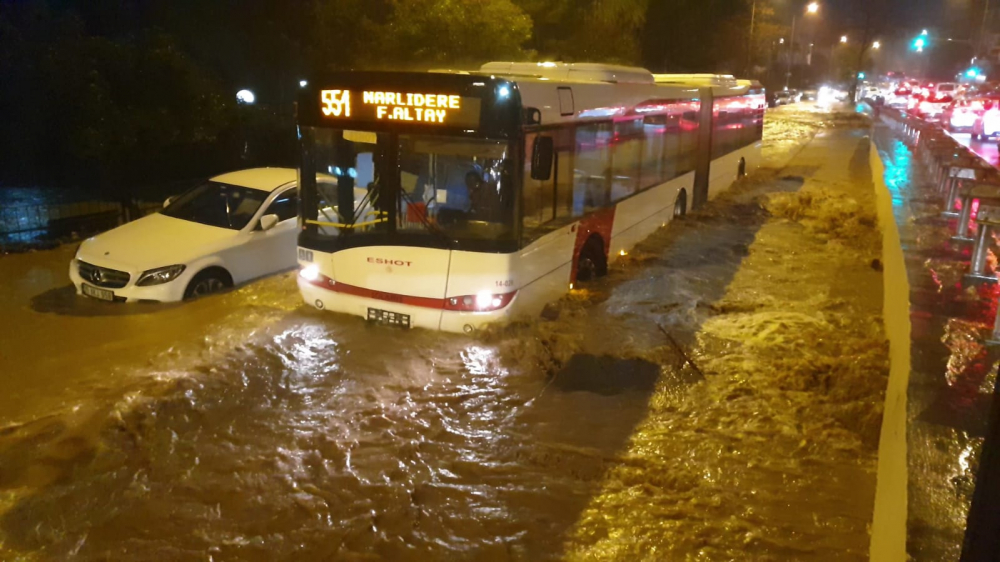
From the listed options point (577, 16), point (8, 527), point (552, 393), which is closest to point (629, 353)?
point (552, 393)

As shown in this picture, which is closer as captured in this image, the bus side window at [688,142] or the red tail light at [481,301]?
the red tail light at [481,301]

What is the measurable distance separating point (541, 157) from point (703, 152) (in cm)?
954

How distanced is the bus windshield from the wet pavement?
373 cm

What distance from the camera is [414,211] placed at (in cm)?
772

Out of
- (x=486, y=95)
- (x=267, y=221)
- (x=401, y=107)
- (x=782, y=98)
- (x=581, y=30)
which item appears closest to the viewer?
(x=486, y=95)

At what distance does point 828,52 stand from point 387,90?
114 metres

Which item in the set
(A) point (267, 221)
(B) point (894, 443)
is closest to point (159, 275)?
(A) point (267, 221)

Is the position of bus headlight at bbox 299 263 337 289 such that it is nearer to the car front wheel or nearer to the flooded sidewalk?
the car front wheel

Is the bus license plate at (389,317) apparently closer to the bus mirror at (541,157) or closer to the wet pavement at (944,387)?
the bus mirror at (541,157)

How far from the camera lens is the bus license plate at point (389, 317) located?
806 centimetres

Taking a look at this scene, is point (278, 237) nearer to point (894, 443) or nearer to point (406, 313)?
point (406, 313)

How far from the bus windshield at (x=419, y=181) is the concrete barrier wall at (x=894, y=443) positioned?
11.6 feet

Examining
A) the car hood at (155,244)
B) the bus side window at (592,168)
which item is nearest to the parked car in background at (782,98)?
the bus side window at (592,168)

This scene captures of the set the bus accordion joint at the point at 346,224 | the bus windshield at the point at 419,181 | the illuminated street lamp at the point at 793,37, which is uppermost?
the illuminated street lamp at the point at 793,37
